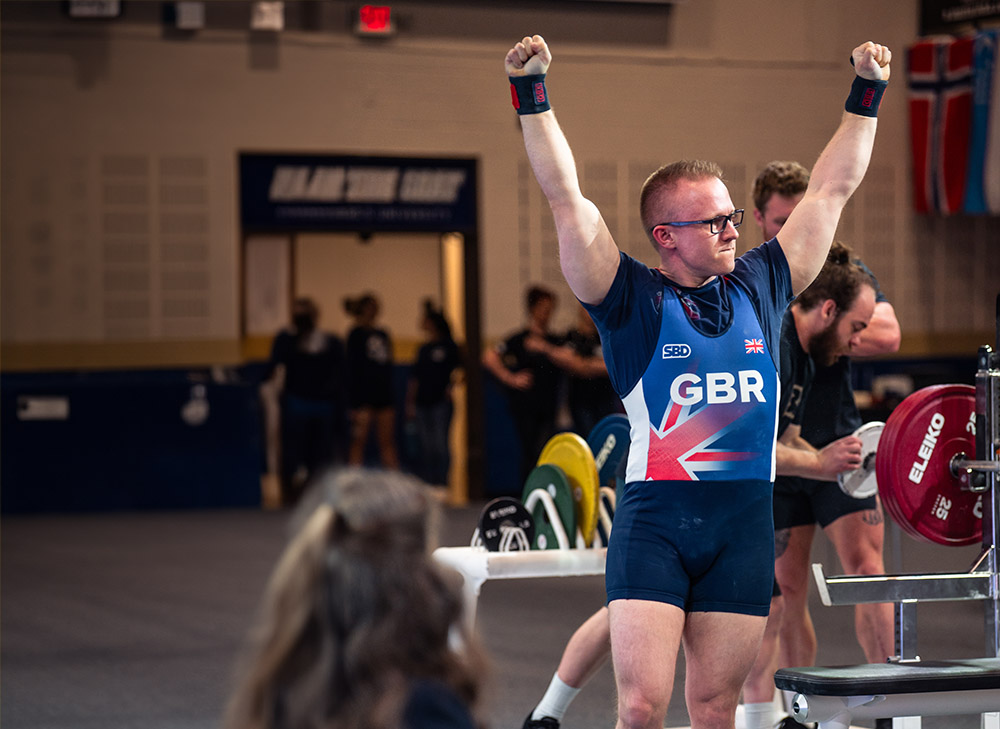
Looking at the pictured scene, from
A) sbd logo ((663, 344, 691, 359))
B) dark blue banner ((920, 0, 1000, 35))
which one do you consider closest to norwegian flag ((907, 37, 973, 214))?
dark blue banner ((920, 0, 1000, 35))

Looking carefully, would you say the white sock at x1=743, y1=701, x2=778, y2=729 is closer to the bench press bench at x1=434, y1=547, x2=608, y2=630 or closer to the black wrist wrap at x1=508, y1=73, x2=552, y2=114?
the bench press bench at x1=434, y1=547, x2=608, y2=630

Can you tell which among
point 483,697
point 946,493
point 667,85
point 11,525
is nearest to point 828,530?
point 946,493

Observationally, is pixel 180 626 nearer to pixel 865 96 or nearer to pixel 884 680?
pixel 884 680

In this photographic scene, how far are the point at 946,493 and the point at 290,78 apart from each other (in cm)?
870

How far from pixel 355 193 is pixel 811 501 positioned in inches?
313

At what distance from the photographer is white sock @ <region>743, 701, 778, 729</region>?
3.76 metres

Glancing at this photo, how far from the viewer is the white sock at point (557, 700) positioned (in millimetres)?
3865

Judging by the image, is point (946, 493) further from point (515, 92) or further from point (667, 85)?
point (667, 85)

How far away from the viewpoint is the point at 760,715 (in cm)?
376

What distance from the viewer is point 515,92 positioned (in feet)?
8.57

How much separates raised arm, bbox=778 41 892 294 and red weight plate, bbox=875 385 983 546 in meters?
0.73

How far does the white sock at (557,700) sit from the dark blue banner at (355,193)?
25.6ft

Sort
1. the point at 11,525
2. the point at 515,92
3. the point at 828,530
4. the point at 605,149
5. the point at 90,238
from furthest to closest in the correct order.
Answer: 1. the point at 605,149
2. the point at 90,238
3. the point at 11,525
4. the point at 828,530
5. the point at 515,92

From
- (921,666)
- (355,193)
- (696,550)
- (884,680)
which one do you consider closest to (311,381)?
(355,193)
